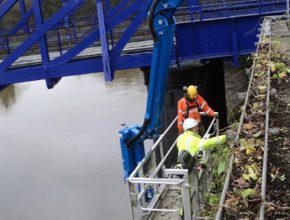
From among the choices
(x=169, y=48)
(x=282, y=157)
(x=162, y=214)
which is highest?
(x=169, y=48)

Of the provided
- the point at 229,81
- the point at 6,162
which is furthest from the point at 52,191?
the point at 229,81

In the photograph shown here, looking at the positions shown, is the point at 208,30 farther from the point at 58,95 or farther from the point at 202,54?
the point at 58,95

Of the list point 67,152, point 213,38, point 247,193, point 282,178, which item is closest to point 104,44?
point 213,38

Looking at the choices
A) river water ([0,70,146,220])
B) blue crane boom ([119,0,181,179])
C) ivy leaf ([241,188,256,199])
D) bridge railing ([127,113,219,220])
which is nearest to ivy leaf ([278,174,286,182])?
ivy leaf ([241,188,256,199])

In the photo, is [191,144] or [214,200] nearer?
[214,200]

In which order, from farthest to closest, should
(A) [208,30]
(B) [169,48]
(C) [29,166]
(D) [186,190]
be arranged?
(C) [29,166], (A) [208,30], (B) [169,48], (D) [186,190]

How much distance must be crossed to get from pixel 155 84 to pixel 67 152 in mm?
12667

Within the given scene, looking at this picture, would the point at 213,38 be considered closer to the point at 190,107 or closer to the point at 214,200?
the point at 190,107

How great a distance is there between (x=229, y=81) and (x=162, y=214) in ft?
62.7

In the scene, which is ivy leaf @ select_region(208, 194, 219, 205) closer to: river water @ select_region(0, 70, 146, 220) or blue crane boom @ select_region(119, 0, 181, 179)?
blue crane boom @ select_region(119, 0, 181, 179)

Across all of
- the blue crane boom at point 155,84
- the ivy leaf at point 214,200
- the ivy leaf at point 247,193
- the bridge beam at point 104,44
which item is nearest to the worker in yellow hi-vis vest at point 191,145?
the ivy leaf at point 214,200

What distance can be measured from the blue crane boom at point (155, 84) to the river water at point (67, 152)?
6.59 metres

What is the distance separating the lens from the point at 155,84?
814 centimetres

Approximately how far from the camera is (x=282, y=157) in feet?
13.2
